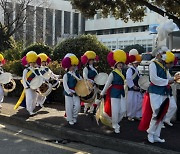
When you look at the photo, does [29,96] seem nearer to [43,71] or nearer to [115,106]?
[43,71]

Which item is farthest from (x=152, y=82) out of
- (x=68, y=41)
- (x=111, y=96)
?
(x=68, y=41)

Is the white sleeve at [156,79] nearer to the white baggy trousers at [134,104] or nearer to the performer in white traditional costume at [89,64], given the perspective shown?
the white baggy trousers at [134,104]

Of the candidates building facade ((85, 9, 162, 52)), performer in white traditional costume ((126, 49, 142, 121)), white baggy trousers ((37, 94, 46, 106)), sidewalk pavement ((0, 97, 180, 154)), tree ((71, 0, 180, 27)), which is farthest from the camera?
building facade ((85, 9, 162, 52))

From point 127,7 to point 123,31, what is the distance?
60.7 metres

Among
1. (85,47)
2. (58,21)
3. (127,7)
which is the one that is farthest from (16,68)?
(58,21)

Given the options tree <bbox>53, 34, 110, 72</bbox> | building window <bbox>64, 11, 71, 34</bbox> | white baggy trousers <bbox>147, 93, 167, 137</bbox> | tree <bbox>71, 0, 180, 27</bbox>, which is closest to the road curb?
white baggy trousers <bbox>147, 93, 167, 137</bbox>

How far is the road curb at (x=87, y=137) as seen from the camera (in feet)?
21.7

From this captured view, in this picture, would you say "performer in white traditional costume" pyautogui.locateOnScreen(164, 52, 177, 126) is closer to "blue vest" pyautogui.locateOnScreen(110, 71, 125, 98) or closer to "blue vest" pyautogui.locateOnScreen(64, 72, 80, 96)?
"blue vest" pyautogui.locateOnScreen(110, 71, 125, 98)

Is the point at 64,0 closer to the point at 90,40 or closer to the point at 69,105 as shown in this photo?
the point at 90,40

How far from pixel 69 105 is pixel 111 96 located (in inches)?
53.3

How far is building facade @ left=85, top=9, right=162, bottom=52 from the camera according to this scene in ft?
219

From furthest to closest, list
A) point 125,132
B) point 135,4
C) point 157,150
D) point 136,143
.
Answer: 1. point 135,4
2. point 125,132
3. point 136,143
4. point 157,150

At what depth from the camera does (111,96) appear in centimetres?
776

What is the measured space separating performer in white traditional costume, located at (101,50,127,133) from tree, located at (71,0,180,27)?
611 centimetres
